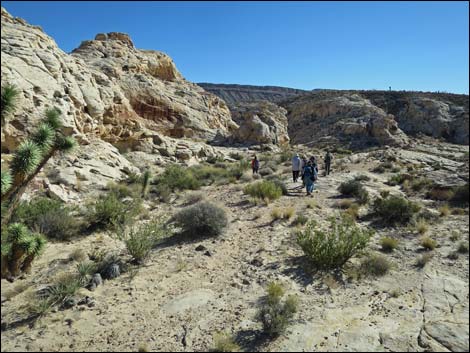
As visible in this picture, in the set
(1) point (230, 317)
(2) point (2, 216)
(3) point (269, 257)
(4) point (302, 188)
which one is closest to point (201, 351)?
(1) point (230, 317)

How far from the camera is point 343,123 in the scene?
146 feet

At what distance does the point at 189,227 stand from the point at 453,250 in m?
6.09

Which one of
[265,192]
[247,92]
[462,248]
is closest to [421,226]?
[462,248]

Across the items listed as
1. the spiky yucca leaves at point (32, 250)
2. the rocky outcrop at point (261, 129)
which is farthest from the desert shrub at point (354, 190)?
the rocky outcrop at point (261, 129)

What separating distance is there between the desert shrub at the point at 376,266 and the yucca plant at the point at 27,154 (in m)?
6.49

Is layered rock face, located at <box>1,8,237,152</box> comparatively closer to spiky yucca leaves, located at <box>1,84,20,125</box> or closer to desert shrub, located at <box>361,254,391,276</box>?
spiky yucca leaves, located at <box>1,84,20,125</box>

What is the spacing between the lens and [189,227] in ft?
27.8

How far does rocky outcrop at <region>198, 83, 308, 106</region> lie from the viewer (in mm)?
106438

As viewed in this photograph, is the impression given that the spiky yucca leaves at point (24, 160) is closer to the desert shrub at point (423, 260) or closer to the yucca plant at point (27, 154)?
the yucca plant at point (27, 154)

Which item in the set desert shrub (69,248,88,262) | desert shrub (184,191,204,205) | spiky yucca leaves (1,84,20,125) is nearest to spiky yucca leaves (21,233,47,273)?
desert shrub (69,248,88,262)

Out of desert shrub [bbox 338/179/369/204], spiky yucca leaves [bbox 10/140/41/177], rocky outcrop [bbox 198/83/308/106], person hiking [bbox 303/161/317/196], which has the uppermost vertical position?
rocky outcrop [bbox 198/83/308/106]

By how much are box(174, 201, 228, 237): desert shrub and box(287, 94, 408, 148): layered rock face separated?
33580mm

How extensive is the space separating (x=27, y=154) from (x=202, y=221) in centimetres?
415

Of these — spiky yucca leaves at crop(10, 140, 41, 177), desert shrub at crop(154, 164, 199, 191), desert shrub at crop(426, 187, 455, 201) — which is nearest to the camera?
spiky yucca leaves at crop(10, 140, 41, 177)
